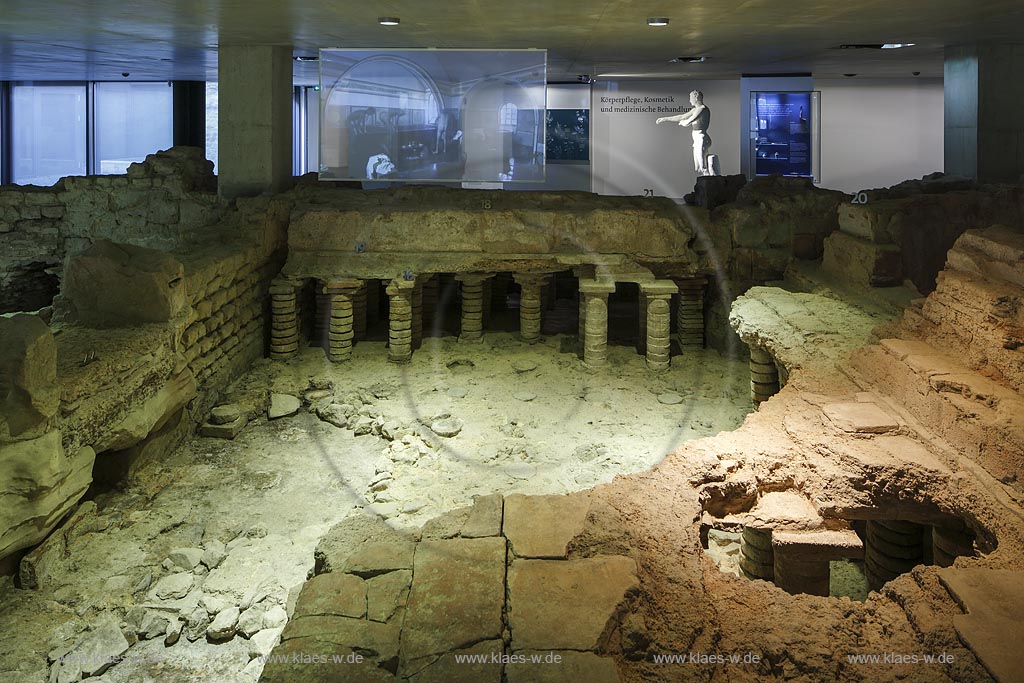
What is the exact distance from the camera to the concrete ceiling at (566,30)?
847cm

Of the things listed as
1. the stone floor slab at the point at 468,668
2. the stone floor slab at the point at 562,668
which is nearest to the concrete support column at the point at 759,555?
the stone floor slab at the point at 562,668

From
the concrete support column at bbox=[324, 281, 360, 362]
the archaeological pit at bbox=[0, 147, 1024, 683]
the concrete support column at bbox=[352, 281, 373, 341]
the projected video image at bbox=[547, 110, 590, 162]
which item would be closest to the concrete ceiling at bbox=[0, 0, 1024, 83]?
the projected video image at bbox=[547, 110, 590, 162]

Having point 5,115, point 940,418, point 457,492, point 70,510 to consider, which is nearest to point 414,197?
point 457,492

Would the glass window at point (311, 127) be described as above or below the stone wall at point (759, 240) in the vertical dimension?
above

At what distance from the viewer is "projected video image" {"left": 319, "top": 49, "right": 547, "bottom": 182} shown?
1001 cm

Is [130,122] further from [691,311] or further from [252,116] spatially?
[691,311]

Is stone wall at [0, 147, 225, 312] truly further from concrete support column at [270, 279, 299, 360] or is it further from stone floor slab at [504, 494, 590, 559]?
stone floor slab at [504, 494, 590, 559]

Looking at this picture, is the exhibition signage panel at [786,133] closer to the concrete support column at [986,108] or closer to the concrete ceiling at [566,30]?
the concrete ceiling at [566,30]

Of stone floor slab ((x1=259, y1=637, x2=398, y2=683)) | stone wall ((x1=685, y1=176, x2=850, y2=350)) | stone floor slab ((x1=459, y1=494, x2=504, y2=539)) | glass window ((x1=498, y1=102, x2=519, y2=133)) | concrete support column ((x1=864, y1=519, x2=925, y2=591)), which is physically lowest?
concrete support column ((x1=864, y1=519, x2=925, y2=591))

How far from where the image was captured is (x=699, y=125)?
13.6 metres

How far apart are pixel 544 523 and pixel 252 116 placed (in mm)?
A: 9396

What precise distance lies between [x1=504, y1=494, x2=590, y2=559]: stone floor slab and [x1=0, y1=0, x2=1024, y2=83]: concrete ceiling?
5.36 meters

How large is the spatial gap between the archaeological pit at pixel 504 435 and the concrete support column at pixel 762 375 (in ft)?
0.14

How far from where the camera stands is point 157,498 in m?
6.78
